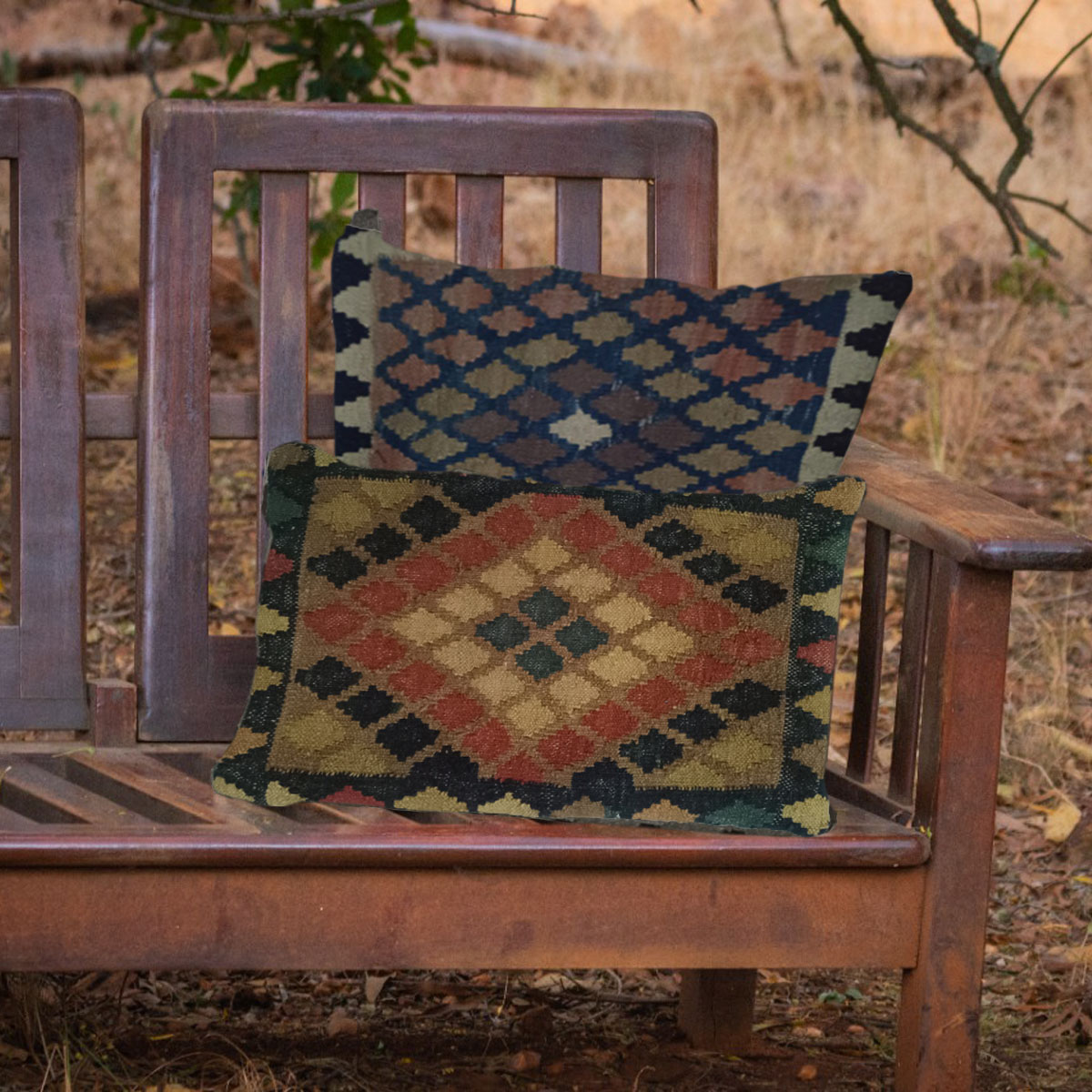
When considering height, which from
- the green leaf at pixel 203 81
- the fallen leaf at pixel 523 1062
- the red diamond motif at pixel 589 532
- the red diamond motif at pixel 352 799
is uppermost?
the green leaf at pixel 203 81

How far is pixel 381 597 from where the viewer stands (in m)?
1.71

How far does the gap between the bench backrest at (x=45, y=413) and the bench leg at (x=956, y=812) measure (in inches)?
40.3

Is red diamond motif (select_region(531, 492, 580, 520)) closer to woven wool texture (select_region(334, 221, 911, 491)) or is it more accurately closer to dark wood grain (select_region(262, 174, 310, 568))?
woven wool texture (select_region(334, 221, 911, 491))

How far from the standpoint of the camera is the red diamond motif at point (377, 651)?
67.0 inches

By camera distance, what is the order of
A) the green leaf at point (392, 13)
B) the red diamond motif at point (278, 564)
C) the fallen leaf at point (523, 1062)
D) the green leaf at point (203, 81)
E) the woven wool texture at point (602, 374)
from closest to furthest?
the red diamond motif at point (278, 564) → the woven wool texture at point (602, 374) → the fallen leaf at point (523, 1062) → the green leaf at point (392, 13) → the green leaf at point (203, 81)

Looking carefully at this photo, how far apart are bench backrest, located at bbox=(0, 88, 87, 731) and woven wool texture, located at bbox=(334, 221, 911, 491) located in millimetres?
349

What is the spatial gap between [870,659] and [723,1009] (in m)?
0.62

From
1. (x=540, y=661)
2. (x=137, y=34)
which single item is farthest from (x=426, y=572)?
(x=137, y=34)

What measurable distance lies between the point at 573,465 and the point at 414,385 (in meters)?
0.21

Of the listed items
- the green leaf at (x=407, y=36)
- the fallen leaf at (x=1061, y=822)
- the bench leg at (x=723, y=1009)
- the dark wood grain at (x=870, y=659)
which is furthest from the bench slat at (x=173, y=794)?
the fallen leaf at (x=1061, y=822)

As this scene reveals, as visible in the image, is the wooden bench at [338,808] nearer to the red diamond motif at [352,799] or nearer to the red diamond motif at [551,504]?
the red diamond motif at [352,799]

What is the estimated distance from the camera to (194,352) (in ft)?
6.48

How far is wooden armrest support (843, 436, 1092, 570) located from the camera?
1.53 m

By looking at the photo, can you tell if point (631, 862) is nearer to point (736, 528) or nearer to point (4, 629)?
point (736, 528)
